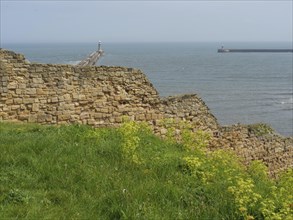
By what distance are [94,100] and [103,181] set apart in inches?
196

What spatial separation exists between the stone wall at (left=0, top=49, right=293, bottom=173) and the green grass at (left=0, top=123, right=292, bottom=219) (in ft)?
6.28

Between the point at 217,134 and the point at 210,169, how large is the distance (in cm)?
528

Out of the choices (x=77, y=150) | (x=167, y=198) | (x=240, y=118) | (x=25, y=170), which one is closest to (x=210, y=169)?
(x=167, y=198)

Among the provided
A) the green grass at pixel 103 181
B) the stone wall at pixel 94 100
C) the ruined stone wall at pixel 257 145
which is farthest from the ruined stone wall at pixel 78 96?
the green grass at pixel 103 181

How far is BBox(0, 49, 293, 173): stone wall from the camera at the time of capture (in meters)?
11.2

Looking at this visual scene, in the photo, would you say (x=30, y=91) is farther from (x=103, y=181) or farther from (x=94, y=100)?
(x=103, y=181)

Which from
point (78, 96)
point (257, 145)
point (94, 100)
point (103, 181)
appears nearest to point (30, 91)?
point (78, 96)

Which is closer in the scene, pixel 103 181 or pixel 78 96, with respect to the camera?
pixel 103 181

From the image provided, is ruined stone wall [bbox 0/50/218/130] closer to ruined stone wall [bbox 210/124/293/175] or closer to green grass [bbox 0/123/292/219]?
ruined stone wall [bbox 210/124/293/175]

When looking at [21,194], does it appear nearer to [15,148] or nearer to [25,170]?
[25,170]

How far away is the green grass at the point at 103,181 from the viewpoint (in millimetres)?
6328

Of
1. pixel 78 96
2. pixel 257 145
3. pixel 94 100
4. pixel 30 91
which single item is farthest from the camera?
pixel 257 145

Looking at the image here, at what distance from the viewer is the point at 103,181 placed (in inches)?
284

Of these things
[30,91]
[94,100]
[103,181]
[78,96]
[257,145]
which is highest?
[30,91]
